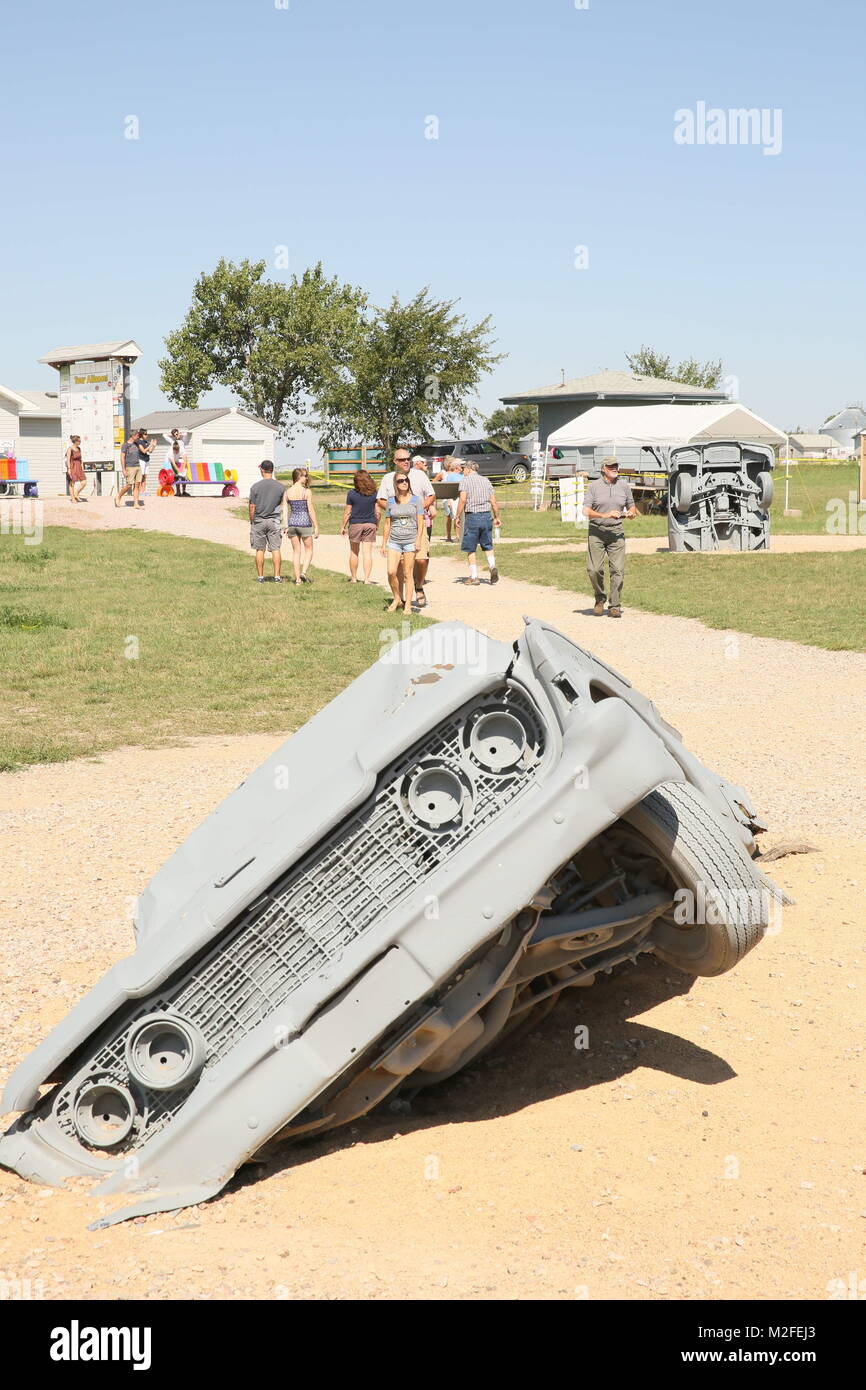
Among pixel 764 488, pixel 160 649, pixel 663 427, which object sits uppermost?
pixel 663 427

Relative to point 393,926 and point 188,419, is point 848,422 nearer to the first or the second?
point 188,419

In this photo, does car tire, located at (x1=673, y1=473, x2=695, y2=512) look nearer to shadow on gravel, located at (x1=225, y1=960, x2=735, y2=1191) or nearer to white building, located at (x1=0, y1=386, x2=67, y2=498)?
shadow on gravel, located at (x1=225, y1=960, x2=735, y2=1191)

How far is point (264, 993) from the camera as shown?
3.84m

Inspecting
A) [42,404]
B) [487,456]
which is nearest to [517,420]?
[487,456]

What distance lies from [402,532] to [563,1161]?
1257 cm

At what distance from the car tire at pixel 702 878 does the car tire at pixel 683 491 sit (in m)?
20.3

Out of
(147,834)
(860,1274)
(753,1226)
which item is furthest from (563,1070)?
(147,834)

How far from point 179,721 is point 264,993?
23.1ft

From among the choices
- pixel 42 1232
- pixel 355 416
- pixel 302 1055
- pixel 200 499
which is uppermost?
pixel 355 416

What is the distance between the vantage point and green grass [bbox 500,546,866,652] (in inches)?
623

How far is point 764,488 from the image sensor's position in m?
24.0

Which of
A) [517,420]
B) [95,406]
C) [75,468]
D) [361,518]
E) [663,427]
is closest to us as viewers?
[361,518]

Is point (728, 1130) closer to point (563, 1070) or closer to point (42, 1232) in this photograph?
point (563, 1070)

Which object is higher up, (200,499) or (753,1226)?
(200,499)
